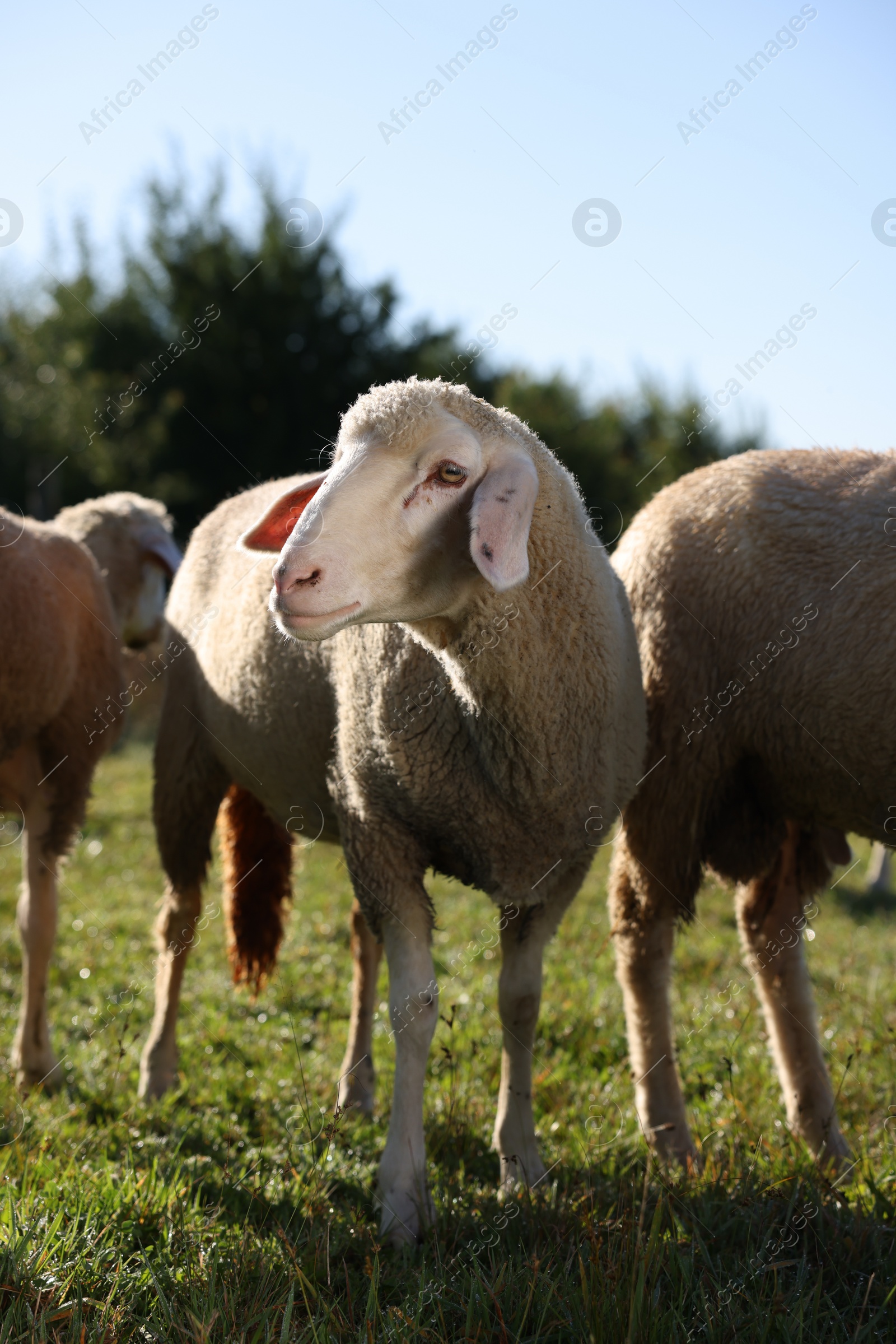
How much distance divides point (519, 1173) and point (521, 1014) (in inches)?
16.1

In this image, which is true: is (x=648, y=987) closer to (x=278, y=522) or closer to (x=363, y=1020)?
(x=363, y=1020)

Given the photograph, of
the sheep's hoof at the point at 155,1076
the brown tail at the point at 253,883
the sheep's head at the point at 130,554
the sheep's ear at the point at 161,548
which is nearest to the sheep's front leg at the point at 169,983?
the sheep's hoof at the point at 155,1076

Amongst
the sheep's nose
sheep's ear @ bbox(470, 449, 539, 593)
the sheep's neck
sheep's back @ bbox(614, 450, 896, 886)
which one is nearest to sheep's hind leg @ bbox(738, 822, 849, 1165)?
sheep's back @ bbox(614, 450, 896, 886)

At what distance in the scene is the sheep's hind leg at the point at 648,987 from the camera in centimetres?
325

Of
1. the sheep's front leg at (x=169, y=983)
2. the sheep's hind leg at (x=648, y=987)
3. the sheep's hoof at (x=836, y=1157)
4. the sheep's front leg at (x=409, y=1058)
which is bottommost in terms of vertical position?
the sheep's hoof at (x=836, y=1157)

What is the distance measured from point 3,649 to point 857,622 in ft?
8.77

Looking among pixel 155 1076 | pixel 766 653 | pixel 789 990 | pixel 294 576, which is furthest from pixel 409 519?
pixel 155 1076

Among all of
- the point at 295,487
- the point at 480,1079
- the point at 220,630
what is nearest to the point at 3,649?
the point at 220,630

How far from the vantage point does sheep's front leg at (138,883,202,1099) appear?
3.71 metres

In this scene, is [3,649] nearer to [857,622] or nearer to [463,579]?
[463,579]

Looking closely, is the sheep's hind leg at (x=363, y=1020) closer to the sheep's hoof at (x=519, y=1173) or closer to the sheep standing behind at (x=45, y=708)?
the sheep's hoof at (x=519, y=1173)

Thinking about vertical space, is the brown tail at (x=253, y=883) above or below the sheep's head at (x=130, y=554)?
below

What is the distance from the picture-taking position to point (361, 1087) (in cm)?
362

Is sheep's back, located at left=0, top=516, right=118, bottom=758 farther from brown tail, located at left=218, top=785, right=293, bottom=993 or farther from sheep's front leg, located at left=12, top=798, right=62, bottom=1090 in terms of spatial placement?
brown tail, located at left=218, top=785, right=293, bottom=993
